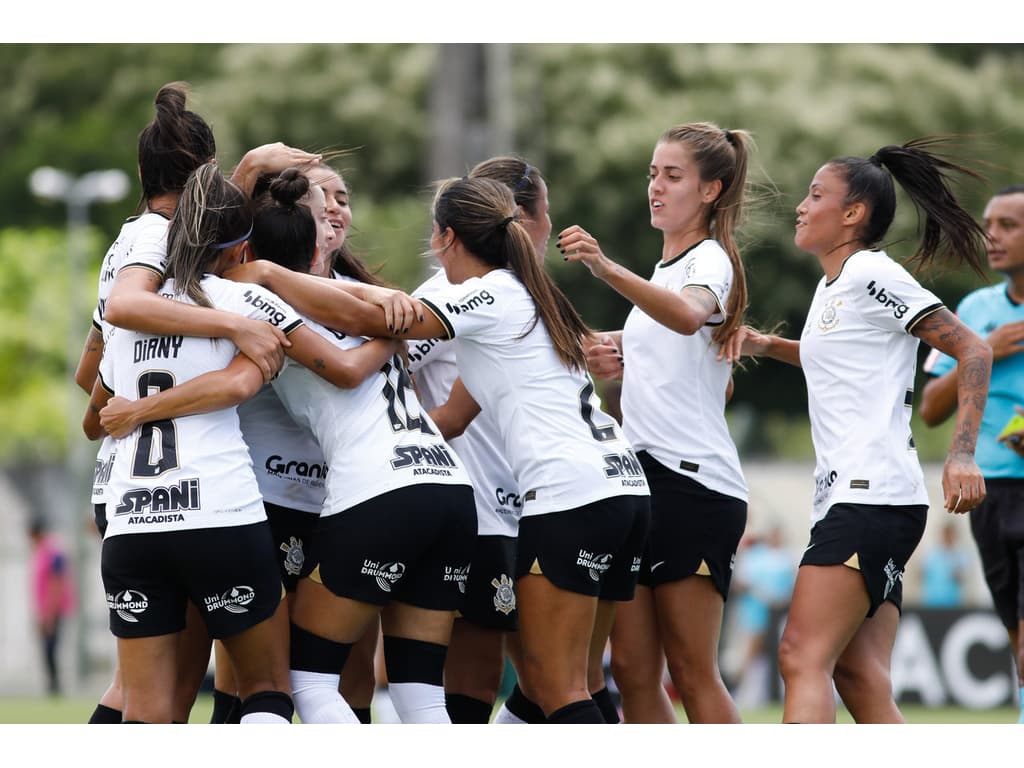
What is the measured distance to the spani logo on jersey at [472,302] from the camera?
16.9ft

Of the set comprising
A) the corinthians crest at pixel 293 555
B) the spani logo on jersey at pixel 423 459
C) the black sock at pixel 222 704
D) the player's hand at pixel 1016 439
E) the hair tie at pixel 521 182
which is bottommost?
the black sock at pixel 222 704

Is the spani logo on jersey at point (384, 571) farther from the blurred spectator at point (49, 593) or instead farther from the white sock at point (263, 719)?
the blurred spectator at point (49, 593)

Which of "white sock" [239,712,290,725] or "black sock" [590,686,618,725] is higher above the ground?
"white sock" [239,712,290,725]

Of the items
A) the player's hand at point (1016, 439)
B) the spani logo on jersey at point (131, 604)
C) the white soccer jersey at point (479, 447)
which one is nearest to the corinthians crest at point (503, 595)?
the white soccer jersey at point (479, 447)

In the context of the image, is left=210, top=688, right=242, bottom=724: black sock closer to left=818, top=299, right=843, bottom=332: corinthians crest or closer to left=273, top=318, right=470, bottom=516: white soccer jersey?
left=273, top=318, right=470, bottom=516: white soccer jersey

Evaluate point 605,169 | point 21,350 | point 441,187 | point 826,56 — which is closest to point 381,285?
point 441,187

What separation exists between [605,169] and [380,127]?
4.11 meters

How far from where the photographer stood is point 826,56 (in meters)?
Result: 24.8

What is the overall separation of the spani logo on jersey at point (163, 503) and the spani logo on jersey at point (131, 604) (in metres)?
0.25

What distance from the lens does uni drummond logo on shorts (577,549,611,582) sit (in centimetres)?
516

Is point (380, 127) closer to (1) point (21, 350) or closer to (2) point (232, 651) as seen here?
(1) point (21, 350)

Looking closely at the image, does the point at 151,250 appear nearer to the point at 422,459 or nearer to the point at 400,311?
the point at 400,311

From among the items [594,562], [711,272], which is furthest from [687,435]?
[594,562]

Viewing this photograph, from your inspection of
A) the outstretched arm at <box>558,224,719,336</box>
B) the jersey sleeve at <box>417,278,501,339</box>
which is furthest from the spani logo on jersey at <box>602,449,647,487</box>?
the jersey sleeve at <box>417,278,501,339</box>
